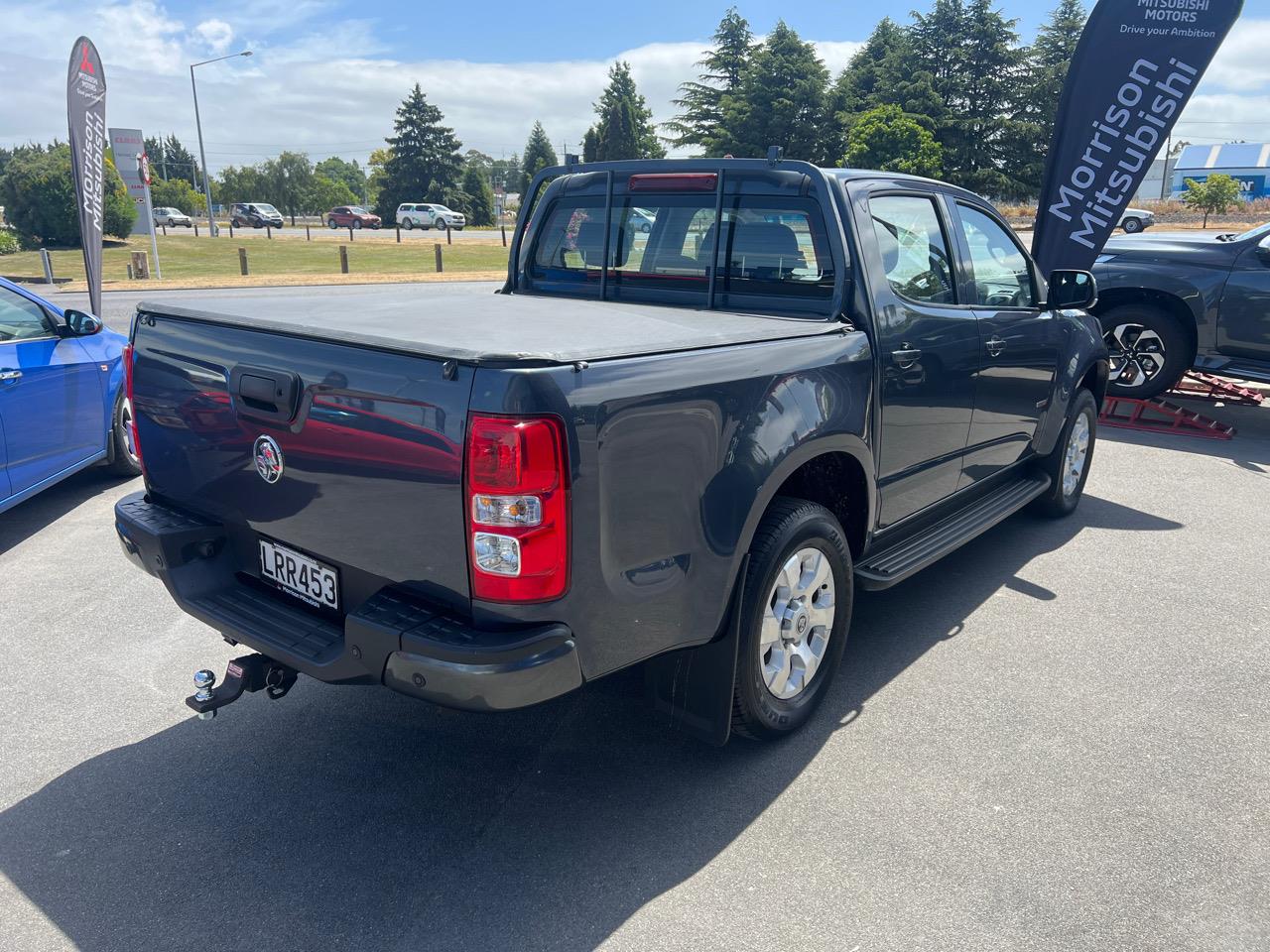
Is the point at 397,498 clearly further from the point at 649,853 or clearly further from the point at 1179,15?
the point at 1179,15

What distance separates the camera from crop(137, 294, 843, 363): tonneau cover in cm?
239

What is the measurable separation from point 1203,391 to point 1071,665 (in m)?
7.17

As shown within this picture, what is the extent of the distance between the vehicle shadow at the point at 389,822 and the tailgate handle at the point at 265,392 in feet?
4.13

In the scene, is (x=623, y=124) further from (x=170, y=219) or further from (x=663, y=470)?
(x=663, y=470)

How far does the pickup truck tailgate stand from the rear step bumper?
0.08 m

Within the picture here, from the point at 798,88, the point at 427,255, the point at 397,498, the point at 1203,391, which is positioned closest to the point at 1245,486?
the point at 1203,391

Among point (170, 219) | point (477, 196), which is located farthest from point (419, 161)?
point (170, 219)

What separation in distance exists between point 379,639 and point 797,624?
1.49 meters

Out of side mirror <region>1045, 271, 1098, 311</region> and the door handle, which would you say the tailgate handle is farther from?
side mirror <region>1045, 271, 1098, 311</region>

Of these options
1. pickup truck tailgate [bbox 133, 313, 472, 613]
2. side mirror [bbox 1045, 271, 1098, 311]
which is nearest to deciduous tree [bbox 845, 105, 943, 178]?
side mirror [bbox 1045, 271, 1098, 311]

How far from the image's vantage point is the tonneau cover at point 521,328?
7.84 ft

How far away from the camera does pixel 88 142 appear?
10758 mm

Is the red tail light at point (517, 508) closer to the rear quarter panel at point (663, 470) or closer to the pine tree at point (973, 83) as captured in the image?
the rear quarter panel at point (663, 470)

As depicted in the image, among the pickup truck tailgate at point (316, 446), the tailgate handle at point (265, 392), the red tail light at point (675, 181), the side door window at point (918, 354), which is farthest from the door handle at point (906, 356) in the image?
the tailgate handle at point (265, 392)
